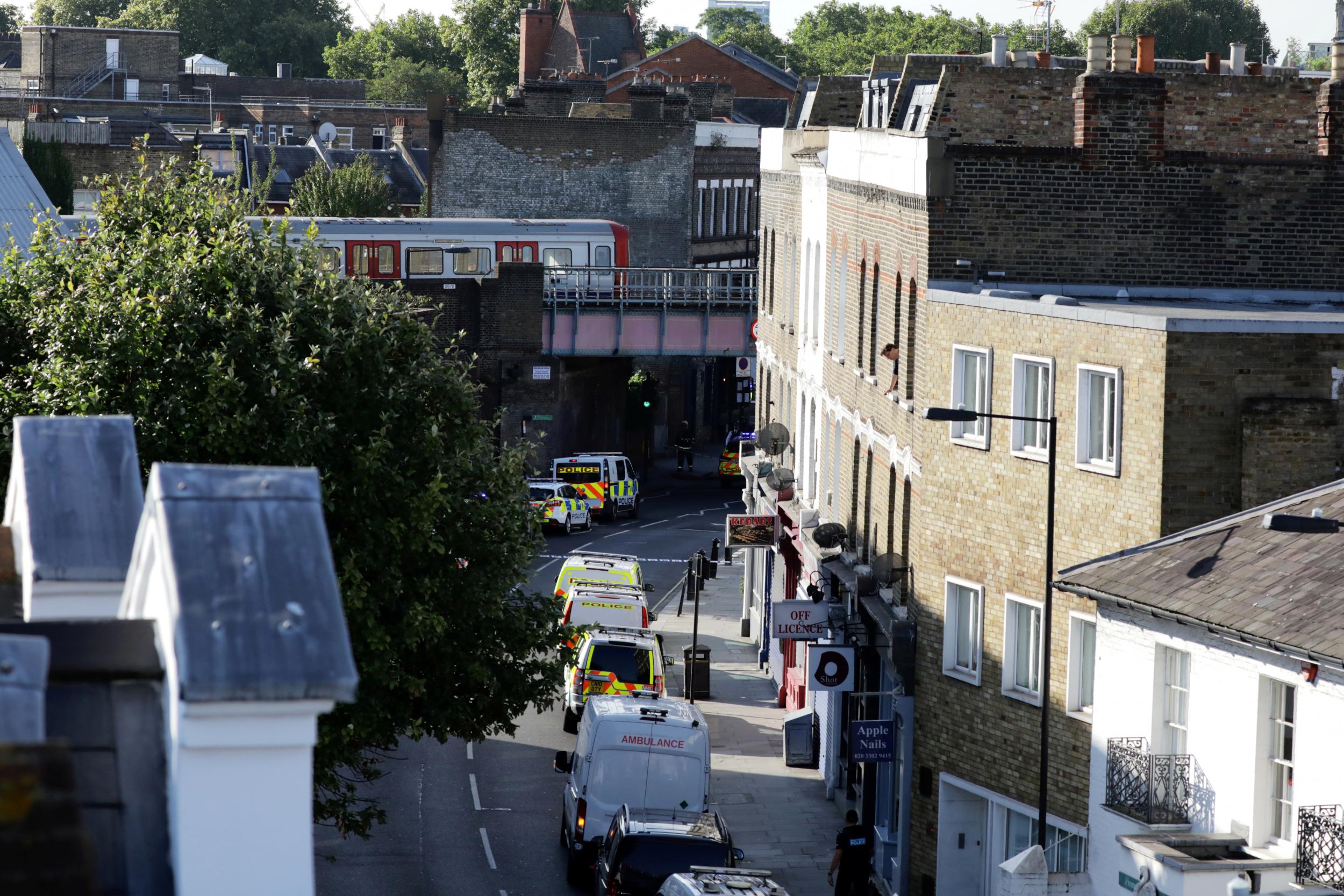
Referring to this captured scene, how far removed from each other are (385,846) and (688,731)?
5.41 m

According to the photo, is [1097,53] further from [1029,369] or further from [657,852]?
[657,852]

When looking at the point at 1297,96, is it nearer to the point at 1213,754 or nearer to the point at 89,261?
the point at 1213,754

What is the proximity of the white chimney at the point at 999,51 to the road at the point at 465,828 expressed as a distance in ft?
47.6

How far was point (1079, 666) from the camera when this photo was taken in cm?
2169

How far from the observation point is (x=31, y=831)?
5.12 metres

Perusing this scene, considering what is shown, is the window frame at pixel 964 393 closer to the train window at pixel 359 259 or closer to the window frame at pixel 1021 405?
the window frame at pixel 1021 405

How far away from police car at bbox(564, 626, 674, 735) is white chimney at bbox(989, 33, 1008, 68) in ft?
38.5

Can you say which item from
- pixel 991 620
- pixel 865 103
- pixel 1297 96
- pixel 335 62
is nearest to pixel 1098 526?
pixel 991 620

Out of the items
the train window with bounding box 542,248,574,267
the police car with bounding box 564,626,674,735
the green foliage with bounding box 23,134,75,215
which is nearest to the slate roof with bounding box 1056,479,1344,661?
the police car with bounding box 564,626,674,735

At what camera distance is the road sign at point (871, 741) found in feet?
82.9

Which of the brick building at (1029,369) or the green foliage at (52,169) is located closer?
the brick building at (1029,369)

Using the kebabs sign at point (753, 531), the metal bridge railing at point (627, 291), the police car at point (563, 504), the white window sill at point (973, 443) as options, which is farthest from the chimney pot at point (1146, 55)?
the metal bridge railing at point (627, 291)

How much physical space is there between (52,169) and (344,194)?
17.7 meters

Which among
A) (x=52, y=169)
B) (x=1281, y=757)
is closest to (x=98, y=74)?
(x=52, y=169)
